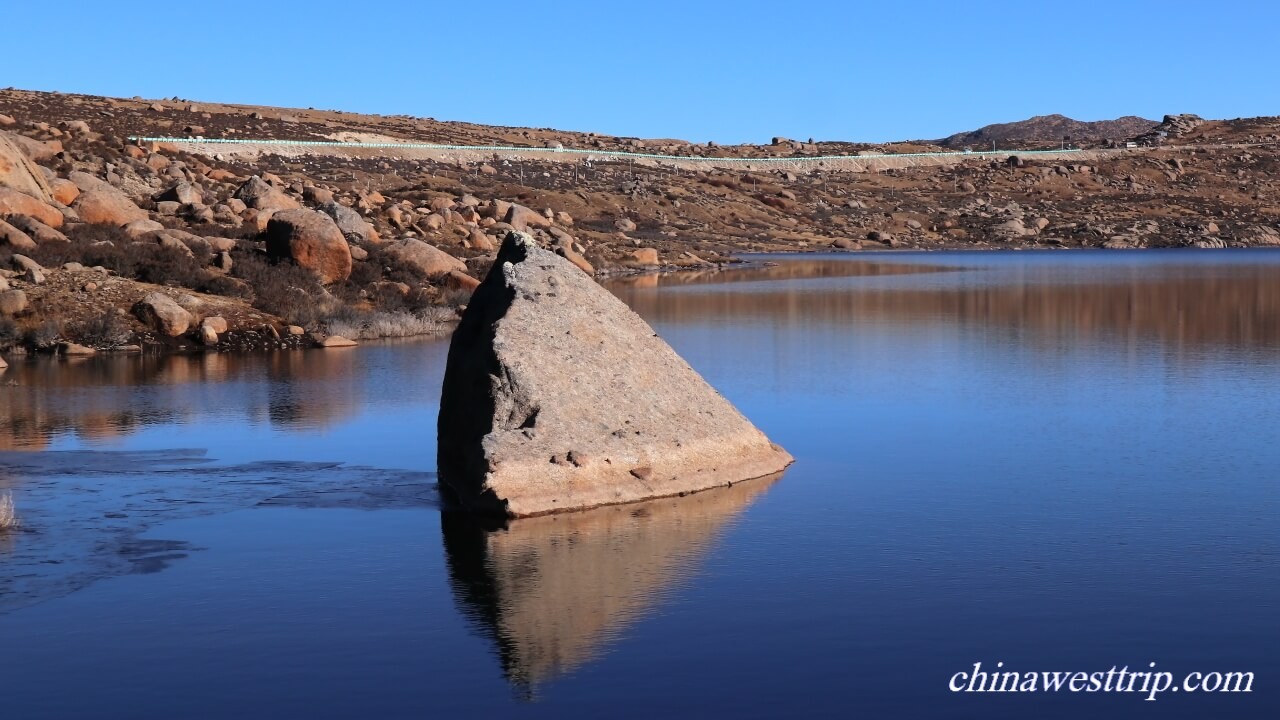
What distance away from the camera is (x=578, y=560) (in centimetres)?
1100

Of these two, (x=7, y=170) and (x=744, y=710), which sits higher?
(x=7, y=170)

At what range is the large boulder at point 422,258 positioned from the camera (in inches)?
1361

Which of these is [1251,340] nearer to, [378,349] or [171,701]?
[378,349]

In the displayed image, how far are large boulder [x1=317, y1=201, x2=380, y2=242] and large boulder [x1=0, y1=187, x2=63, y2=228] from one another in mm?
7554

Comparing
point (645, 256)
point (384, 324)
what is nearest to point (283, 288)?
point (384, 324)

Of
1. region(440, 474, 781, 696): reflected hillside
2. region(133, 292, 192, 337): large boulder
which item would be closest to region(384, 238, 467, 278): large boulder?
region(133, 292, 192, 337): large boulder

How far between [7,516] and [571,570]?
15.6 feet

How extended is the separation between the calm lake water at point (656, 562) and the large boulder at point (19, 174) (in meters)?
11.1

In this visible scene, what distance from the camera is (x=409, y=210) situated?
4869 cm

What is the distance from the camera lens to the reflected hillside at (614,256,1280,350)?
31.0 m

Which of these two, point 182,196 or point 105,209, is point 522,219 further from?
point 105,209

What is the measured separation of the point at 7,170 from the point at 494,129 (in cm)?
9094

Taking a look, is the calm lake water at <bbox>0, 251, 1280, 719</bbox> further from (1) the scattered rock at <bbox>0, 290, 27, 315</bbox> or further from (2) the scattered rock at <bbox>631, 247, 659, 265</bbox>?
(2) the scattered rock at <bbox>631, 247, 659, 265</bbox>

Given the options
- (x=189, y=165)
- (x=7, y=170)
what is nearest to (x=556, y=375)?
(x=7, y=170)
